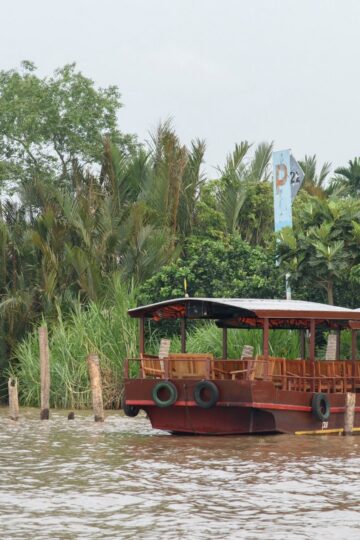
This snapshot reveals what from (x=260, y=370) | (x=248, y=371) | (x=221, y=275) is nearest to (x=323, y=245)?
(x=221, y=275)

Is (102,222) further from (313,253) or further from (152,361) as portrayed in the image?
(152,361)

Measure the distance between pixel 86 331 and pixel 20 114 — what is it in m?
20.3

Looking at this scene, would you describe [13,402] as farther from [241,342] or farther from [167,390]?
[241,342]

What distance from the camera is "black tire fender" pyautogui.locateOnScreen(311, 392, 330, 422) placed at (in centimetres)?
2633

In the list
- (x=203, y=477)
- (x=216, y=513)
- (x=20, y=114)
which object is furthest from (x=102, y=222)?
(x=216, y=513)

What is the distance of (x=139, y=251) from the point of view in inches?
1564

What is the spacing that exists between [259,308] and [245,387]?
1646 mm

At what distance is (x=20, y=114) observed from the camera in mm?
52906

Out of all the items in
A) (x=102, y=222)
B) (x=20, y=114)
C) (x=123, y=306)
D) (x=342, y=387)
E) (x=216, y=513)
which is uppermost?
(x=20, y=114)

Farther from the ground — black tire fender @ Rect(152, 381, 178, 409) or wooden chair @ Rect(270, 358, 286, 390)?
wooden chair @ Rect(270, 358, 286, 390)

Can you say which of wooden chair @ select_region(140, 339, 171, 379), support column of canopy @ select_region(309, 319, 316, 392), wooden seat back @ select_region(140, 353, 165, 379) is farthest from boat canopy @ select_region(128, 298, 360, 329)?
wooden seat back @ select_region(140, 353, 165, 379)

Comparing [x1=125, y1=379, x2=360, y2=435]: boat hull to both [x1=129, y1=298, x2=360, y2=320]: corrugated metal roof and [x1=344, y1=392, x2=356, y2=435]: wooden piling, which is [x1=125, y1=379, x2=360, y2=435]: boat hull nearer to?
[x1=344, y1=392, x2=356, y2=435]: wooden piling

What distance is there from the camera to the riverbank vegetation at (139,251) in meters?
34.6

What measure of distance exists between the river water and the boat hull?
283 millimetres
